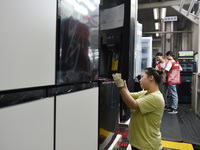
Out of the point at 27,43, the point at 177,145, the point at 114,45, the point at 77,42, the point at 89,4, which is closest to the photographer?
the point at 27,43

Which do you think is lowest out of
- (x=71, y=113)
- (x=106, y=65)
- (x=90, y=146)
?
(x=90, y=146)

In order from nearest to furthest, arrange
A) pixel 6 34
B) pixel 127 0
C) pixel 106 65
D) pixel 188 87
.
→ pixel 6 34, pixel 127 0, pixel 106 65, pixel 188 87

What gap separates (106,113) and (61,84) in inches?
31.8

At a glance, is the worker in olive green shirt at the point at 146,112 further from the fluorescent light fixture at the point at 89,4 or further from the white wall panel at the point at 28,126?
the white wall panel at the point at 28,126

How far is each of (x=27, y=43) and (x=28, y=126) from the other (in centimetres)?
29

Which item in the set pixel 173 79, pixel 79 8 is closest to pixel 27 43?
pixel 79 8

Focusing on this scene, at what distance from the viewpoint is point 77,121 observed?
0.87 meters

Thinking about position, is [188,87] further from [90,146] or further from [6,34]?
[6,34]

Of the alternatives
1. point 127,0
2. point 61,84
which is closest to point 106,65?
point 127,0

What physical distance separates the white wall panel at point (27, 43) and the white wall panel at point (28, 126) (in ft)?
0.25

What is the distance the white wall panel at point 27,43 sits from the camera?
1.58ft

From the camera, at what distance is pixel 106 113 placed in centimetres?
146

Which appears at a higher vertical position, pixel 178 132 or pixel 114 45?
pixel 114 45

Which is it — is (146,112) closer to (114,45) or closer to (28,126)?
(114,45)
